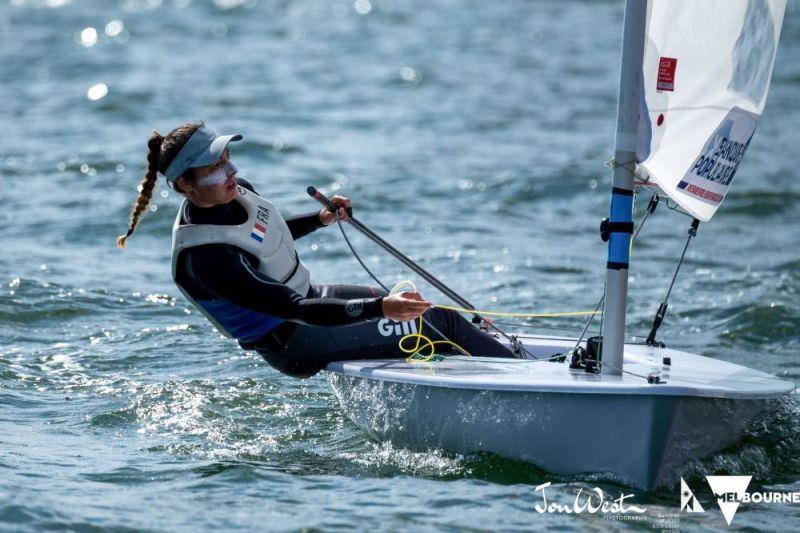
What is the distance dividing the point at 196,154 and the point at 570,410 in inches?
60.1

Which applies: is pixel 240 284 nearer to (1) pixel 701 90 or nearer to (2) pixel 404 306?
(2) pixel 404 306

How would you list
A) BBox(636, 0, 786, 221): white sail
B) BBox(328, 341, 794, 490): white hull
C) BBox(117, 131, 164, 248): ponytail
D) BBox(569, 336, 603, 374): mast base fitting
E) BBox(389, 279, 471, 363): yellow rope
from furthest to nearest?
BBox(389, 279, 471, 363): yellow rope
BBox(117, 131, 164, 248): ponytail
BBox(569, 336, 603, 374): mast base fitting
BBox(636, 0, 786, 221): white sail
BBox(328, 341, 794, 490): white hull

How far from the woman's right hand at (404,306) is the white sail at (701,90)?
87cm

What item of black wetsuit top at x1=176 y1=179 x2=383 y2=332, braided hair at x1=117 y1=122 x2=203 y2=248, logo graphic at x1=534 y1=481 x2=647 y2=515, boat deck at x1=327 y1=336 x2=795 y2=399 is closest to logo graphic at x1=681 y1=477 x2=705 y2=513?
logo graphic at x1=534 y1=481 x2=647 y2=515

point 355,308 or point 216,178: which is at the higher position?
point 216,178

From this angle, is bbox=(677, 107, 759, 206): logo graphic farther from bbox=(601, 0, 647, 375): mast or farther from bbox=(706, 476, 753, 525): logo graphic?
bbox=(706, 476, 753, 525): logo graphic

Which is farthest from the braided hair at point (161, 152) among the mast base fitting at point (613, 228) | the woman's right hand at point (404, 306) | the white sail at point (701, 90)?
the white sail at point (701, 90)

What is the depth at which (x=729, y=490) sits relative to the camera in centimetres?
397

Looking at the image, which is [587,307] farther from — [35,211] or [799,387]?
[35,211]

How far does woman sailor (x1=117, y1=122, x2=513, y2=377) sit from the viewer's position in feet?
12.9

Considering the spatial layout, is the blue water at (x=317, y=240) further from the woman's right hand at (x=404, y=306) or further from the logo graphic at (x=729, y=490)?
the woman's right hand at (x=404, y=306)

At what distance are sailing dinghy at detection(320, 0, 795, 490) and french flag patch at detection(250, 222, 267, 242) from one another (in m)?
0.54

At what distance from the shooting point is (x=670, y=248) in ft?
26.5

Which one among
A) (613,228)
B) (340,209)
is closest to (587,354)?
(613,228)
